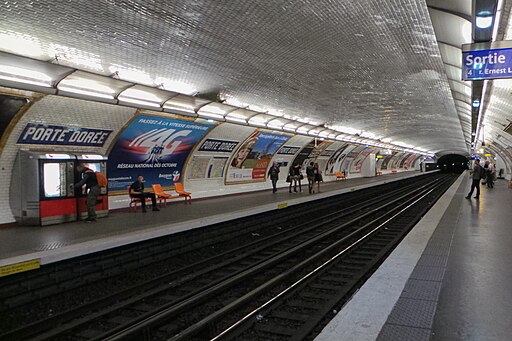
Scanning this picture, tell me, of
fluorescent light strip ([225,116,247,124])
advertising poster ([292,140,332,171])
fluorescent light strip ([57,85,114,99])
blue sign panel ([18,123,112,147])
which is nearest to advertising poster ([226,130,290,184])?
fluorescent light strip ([225,116,247,124])

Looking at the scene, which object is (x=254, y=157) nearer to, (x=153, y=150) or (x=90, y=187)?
(x=153, y=150)

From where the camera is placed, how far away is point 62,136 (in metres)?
9.66

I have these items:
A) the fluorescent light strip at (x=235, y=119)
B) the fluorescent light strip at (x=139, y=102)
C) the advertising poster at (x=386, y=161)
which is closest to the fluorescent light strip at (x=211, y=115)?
the fluorescent light strip at (x=235, y=119)

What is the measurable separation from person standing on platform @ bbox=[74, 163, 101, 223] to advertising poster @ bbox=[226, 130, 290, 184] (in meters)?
7.64

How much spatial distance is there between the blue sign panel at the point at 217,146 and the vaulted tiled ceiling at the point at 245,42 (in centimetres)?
370

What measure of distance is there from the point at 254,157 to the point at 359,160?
19294mm

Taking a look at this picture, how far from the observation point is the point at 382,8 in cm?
566

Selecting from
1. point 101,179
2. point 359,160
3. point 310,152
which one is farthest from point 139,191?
point 359,160

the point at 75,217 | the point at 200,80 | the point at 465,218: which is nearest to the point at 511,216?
the point at 465,218

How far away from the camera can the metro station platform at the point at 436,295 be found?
336 centimetres

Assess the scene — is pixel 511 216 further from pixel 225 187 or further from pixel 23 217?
pixel 23 217

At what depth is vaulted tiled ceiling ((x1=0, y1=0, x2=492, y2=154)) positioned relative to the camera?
5301mm

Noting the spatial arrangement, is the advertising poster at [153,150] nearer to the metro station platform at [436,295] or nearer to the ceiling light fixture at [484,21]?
the metro station platform at [436,295]

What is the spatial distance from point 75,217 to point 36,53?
15.1 ft
